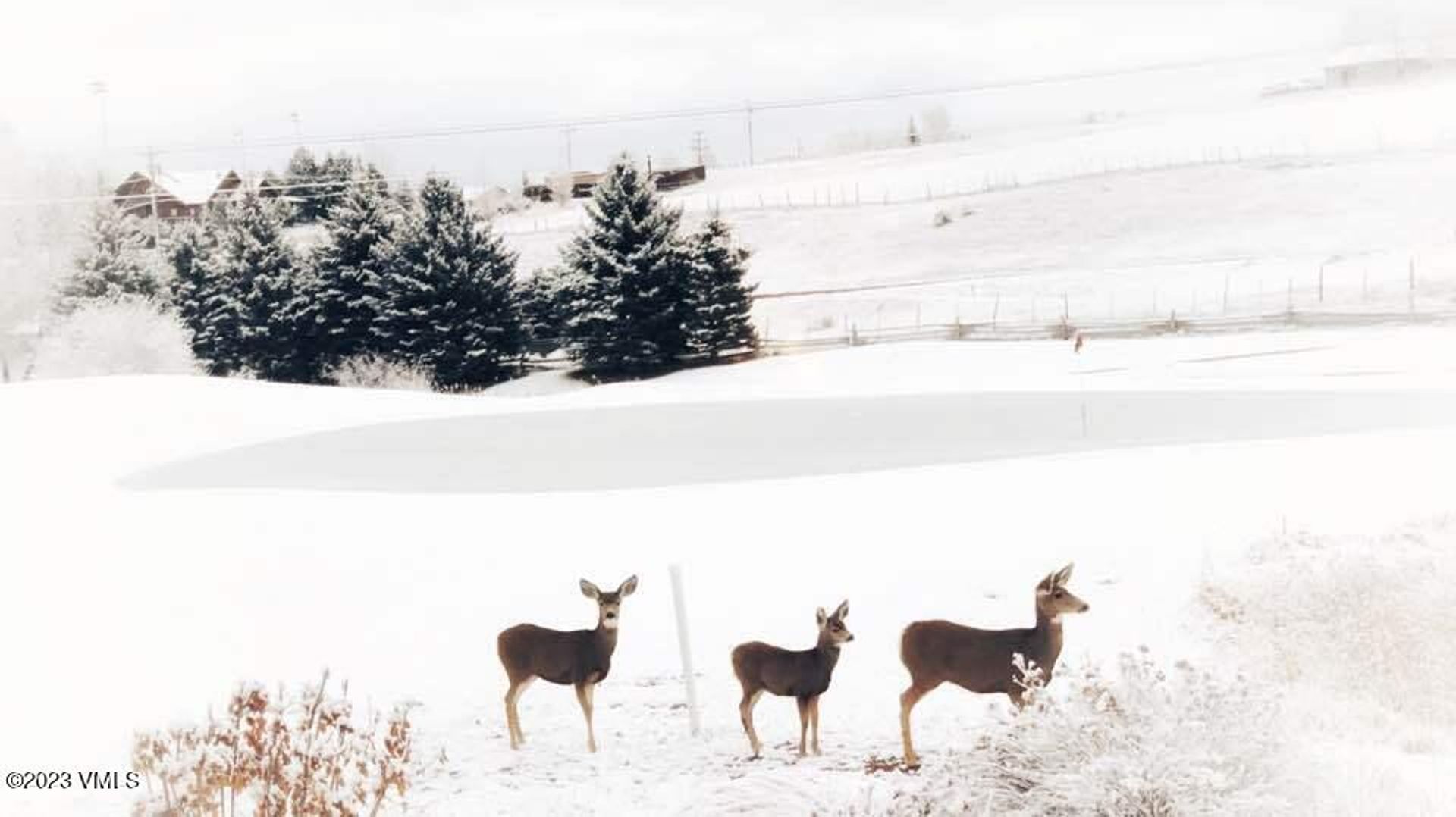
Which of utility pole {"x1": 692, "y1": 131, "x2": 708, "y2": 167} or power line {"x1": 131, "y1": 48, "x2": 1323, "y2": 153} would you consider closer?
power line {"x1": 131, "y1": 48, "x2": 1323, "y2": 153}

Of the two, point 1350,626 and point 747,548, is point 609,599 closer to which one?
point 747,548

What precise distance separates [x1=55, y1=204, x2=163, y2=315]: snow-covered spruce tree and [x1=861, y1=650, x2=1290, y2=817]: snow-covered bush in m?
3.29

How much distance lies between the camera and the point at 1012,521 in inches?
154

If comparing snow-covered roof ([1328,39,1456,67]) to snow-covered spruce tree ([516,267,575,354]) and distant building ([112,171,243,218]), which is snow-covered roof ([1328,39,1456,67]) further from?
distant building ([112,171,243,218])

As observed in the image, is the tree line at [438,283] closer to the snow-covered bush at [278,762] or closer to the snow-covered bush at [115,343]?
the snow-covered bush at [115,343]

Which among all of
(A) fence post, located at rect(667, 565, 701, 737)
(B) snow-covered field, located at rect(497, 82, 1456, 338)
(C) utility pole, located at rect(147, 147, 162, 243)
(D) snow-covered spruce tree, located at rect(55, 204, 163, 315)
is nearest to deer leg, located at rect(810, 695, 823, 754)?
(A) fence post, located at rect(667, 565, 701, 737)

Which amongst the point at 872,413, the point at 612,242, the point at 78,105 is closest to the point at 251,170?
the point at 78,105

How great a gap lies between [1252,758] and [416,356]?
3.06 meters

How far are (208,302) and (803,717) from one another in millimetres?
2992

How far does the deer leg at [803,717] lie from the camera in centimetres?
332

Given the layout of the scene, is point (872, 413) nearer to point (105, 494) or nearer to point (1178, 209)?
point (1178, 209)

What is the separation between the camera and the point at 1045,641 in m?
3.28

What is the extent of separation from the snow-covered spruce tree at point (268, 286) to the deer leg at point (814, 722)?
2.52m

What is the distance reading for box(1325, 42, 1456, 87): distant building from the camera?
473 centimetres
